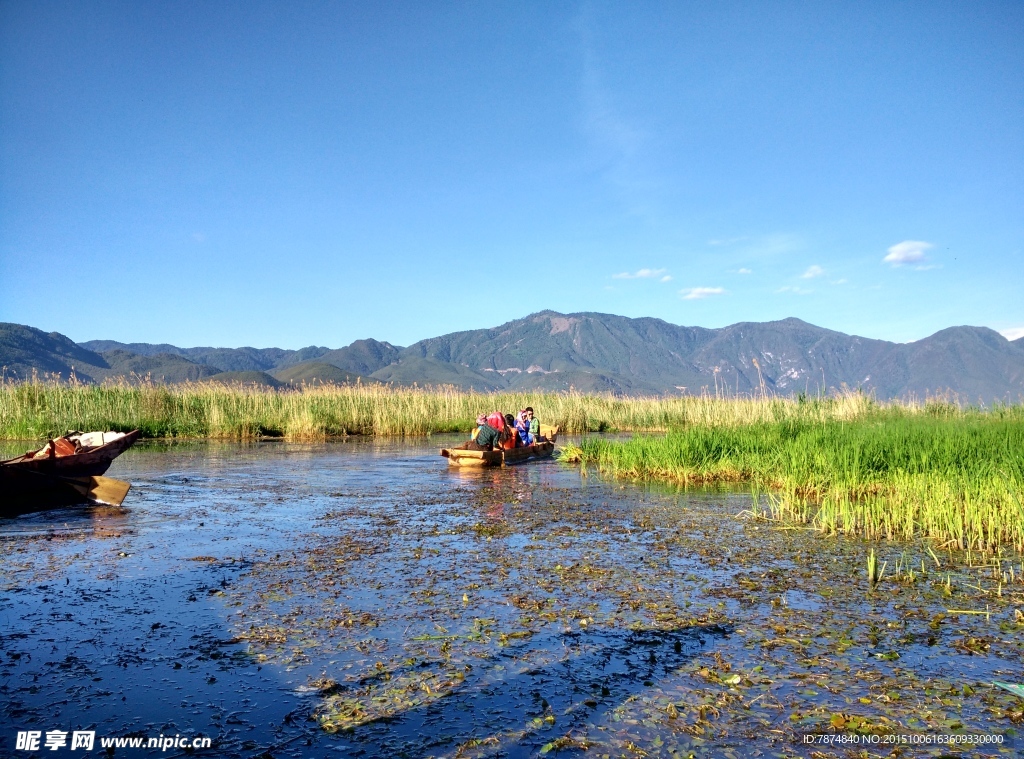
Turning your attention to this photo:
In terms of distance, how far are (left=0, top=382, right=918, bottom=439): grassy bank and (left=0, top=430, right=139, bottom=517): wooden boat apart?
431 inches

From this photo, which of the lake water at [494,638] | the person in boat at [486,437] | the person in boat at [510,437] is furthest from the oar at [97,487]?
the person in boat at [510,437]

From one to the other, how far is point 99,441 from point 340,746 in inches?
397

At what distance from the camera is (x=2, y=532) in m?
7.75

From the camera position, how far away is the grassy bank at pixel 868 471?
7391mm

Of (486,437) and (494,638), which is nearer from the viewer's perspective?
(494,638)

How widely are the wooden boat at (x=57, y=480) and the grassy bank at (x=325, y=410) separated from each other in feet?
35.9

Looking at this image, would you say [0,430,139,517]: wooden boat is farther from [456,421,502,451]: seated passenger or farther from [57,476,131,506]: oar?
[456,421,502,451]: seated passenger

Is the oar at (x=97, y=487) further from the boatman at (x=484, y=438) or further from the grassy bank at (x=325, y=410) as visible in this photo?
the grassy bank at (x=325, y=410)

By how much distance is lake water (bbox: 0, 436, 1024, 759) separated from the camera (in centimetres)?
344

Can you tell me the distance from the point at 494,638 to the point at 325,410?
847 inches

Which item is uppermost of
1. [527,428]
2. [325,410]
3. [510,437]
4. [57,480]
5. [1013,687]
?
[325,410]

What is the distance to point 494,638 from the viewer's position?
459cm

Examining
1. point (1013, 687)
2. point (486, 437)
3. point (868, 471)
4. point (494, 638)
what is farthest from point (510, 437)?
point (1013, 687)

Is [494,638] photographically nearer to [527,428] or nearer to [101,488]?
[101,488]
